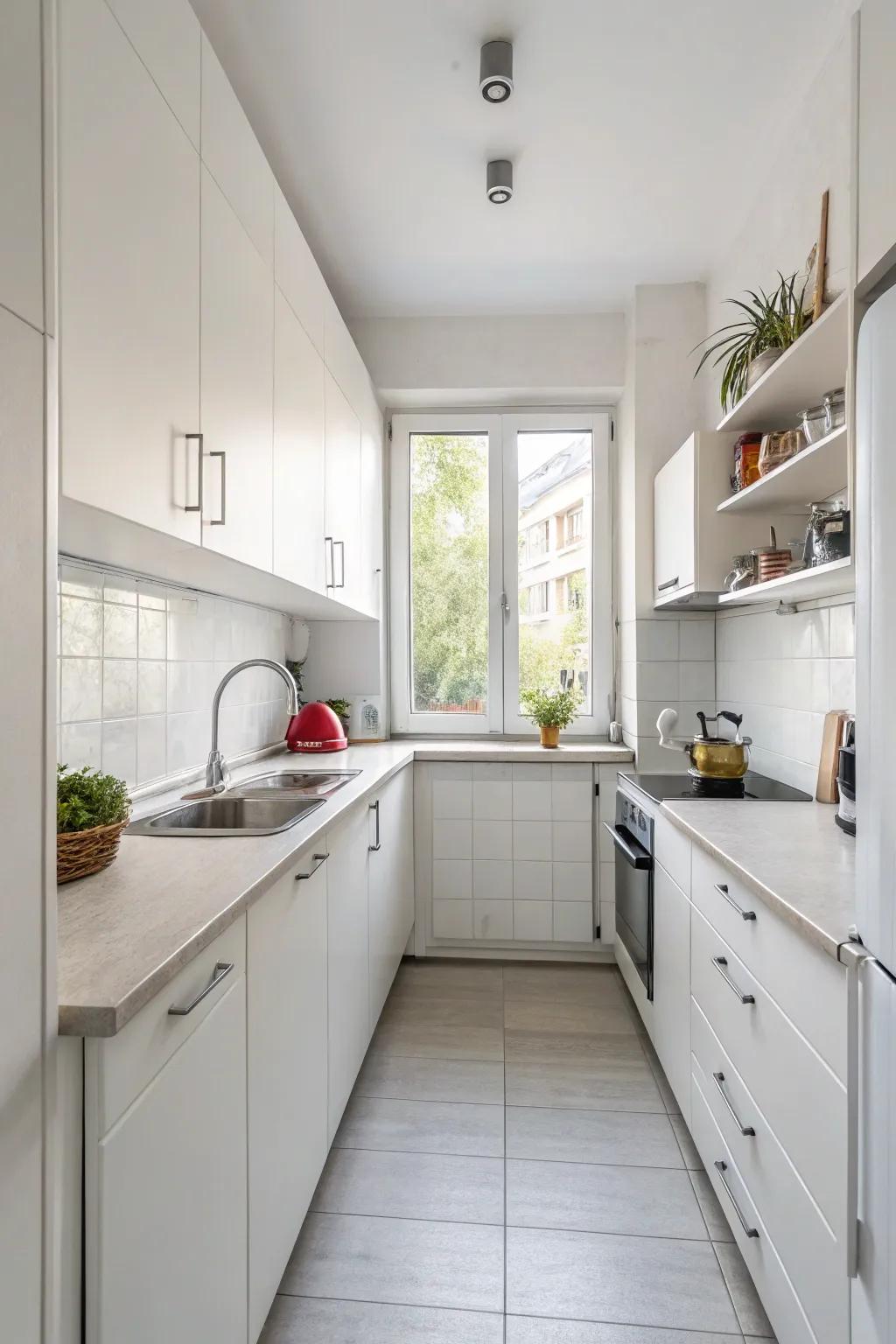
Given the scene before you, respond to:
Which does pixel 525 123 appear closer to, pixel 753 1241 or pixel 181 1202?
pixel 181 1202

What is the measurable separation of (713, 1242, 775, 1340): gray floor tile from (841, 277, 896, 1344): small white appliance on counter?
1.81 ft

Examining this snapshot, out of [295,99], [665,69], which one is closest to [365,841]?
[295,99]

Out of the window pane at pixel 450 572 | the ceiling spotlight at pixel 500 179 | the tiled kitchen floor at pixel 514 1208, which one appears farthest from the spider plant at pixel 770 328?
the tiled kitchen floor at pixel 514 1208

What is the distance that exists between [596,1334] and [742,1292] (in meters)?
0.32

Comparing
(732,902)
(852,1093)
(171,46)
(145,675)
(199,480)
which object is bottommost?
(852,1093)

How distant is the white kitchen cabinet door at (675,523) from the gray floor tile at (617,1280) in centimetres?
178

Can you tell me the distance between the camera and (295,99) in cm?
207

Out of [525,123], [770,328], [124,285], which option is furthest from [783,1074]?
[525,123]

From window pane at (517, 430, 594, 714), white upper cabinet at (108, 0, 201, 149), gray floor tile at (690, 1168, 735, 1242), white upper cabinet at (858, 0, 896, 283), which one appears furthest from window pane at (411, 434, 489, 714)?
white upper cabinet at (858, 0, 896, 283)

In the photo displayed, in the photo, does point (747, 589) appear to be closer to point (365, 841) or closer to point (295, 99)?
point (365, 841)

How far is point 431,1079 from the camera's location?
7.42 ft

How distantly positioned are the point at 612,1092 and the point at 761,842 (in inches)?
41.9

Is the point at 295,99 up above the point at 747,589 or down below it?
above

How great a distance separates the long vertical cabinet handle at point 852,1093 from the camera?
0.97m
